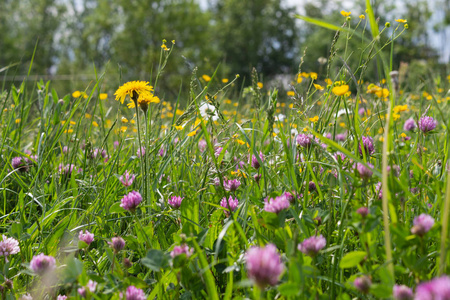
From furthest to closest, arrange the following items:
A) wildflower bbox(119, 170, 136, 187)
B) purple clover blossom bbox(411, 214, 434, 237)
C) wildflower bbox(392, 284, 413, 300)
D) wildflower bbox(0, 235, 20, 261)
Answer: wildflower bbox(119, 170, 136, 187)
wildflower bbox(0, 235, 20, 261)
purple clover blossom bbox(411, 214, 434, 237)
wildflower bbox(392, 284, 413, 300)

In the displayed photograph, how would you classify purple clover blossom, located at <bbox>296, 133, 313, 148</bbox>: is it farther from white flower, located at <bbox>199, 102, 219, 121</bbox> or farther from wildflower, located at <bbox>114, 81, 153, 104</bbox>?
wildflower, located at <bbox>114, 81, 153, 104</bbox>

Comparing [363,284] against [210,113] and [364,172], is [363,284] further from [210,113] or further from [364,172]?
[210,113]

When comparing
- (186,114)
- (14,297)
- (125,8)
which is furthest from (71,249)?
(125,8)

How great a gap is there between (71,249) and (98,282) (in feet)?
0.56

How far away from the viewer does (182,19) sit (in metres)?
23.2

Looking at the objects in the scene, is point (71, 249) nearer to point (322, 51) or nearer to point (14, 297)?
point (14, 297)

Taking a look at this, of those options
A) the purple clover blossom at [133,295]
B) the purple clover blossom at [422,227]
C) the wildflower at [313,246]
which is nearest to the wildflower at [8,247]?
the purple clover blossom at [133,295]

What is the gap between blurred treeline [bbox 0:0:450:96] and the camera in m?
23.5

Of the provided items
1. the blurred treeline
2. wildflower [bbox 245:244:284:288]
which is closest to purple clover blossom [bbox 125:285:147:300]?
wildflower [bbox 245:244:284:288]

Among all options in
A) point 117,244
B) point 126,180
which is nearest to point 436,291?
point 117,244

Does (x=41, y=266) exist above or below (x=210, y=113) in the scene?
below

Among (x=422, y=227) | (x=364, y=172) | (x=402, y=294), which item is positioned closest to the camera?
(x=402, y=294)

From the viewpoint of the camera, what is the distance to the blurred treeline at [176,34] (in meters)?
23.5

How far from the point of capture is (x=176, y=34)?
2308 cm
